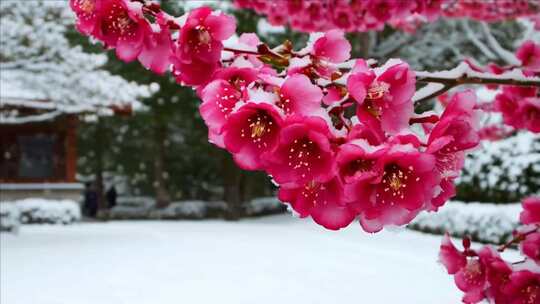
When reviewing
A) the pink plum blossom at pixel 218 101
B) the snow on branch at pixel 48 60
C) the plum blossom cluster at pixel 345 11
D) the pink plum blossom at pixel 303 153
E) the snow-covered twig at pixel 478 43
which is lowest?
the pink plum blossom at pixel 303 153

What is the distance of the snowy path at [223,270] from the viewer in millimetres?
6660

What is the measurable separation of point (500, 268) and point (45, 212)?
18507 mm

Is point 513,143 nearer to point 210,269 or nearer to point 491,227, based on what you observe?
point 491,227

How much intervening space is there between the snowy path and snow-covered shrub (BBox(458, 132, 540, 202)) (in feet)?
4.39

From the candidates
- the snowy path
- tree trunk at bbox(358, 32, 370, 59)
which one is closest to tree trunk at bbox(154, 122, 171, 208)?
tree trunk at bbox(358, 32, 370, 59)

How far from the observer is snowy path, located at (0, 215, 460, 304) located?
21.9ft

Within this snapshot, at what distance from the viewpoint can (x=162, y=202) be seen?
26.5m

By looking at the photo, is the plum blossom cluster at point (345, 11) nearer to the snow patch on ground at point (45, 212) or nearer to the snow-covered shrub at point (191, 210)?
the snow patch on ground at point (45, 212)

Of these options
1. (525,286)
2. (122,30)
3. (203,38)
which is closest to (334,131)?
(203,38)

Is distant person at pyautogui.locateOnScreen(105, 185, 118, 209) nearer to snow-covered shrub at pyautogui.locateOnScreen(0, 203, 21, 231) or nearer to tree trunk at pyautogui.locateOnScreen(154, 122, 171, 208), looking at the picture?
tree trunk at pyautogui.locateOnScreen(154, 122, 171, 208)

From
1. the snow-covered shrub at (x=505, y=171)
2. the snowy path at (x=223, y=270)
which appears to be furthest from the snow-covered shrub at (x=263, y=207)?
the snow-covered shrub at (x=505, y=171)

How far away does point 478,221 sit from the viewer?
12.1 metres

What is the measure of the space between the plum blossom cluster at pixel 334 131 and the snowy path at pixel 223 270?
4622 millimetres

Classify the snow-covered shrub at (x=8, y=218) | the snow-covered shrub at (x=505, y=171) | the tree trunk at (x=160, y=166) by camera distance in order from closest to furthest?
the snow-covered shrub at (x=505, y=171) → the snow-covered shrub at (x=8, y=218) → the tree trunk at (x=160, y=166)
